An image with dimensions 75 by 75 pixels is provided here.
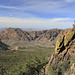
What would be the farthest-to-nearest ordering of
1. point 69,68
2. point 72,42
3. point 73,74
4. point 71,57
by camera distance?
point 72,42 < point 71,57 < point 69,68 < point 73,74

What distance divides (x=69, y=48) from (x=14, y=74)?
22731 mm

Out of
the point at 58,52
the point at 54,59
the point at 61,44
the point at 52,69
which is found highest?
the point at 61,44

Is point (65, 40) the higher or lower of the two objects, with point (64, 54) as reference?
higher

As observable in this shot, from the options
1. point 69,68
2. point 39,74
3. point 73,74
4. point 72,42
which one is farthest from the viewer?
point 39,74

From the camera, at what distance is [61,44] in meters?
35.7

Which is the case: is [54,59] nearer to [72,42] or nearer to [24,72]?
[72,42]

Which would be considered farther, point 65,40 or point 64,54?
point 65,40

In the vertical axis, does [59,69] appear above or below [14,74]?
above

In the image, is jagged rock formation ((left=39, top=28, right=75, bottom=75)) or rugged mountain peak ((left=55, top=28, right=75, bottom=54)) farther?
rugged mountain peak ((left=55, top=28, right=75, bottom=54))

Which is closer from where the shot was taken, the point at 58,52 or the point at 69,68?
the point at 69,68

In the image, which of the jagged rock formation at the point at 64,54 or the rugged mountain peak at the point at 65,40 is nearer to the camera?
the jagged rock formation at the point at 64,54

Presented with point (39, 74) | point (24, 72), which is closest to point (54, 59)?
point (39, 74)

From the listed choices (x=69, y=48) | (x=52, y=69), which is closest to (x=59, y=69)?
(x=52, y=69)

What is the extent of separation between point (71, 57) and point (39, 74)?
14.1m
